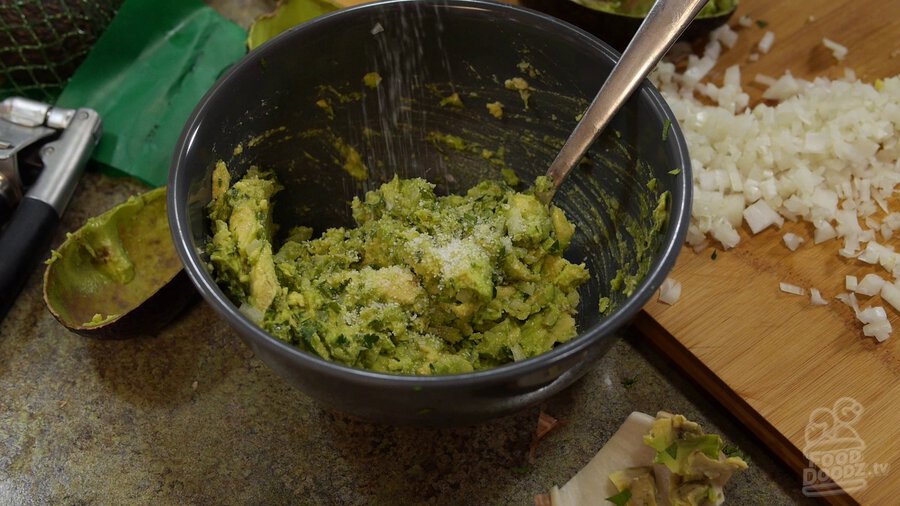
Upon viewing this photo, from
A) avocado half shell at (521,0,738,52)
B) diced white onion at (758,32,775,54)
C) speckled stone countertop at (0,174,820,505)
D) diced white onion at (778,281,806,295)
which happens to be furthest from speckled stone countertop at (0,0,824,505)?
Answer: diced white onion at (758,32,775,54)

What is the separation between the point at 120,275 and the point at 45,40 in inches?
23.6

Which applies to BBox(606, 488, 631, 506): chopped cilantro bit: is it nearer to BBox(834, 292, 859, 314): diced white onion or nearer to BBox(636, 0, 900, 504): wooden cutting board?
BBox(636, 0, 900, 504): wooden cutting board

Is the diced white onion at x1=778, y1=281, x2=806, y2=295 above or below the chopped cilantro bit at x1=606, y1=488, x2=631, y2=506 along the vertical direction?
above

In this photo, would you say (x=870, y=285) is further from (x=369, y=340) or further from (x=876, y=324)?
(x=369, y=340)

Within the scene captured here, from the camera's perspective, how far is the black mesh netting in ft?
5.01

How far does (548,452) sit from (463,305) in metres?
0.31

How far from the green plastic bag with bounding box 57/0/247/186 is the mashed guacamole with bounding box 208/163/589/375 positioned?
0.49 m

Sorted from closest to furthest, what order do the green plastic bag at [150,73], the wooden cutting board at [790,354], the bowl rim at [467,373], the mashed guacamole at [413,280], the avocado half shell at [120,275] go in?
the bowl rim at [467,373], the mashed guacamole at [413,280], the wooden cutting board at [790,354], the avocado half shell at [120,275], the green plastic bag at [150,73]

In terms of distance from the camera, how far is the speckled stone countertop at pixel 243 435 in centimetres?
114

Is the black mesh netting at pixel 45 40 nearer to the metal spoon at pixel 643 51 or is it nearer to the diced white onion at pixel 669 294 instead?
the metal spoon at pixel 643 51

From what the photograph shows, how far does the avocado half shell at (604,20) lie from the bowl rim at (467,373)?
0.32 metres

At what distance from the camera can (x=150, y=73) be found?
1607 mm

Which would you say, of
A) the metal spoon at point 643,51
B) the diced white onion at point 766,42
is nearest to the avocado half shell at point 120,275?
the metal spoon at point 643,51

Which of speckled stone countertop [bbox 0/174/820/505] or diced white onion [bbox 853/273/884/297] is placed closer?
speckled stone countertop [bbox 0/174/820/505]
